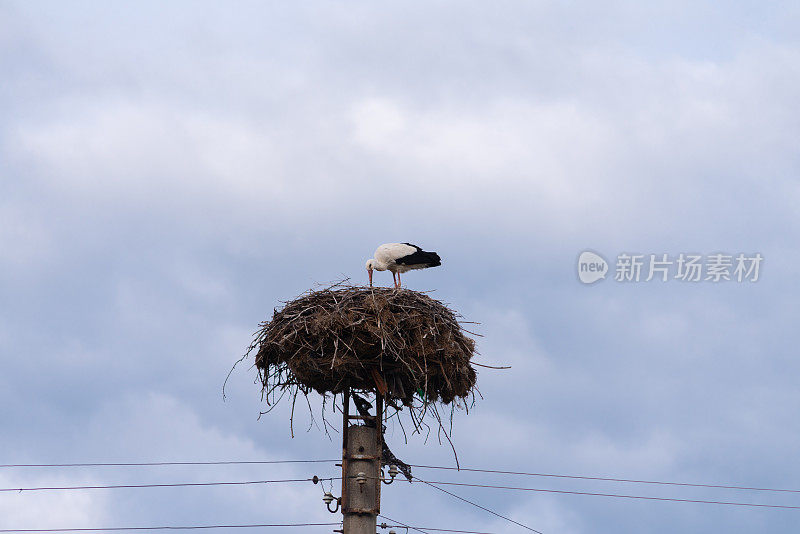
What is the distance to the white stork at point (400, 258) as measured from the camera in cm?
1436

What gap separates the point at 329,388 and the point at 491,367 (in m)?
1.89

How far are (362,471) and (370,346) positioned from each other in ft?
4.40

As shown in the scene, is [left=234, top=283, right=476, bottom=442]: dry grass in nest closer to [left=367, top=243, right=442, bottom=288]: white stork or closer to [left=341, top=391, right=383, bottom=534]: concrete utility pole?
[left=341, top=391, right=383, bottom=534]: concrete utility pole

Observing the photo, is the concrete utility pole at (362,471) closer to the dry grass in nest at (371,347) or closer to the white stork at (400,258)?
the dry grass in nest at (371,347)

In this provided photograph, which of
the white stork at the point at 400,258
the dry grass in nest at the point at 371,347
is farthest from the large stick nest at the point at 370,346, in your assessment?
the white stork at the point at 400,258

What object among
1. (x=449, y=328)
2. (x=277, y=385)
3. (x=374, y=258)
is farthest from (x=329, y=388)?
(x=374, y=258)

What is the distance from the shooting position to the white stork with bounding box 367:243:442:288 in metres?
14.4

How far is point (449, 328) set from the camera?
1078 cm

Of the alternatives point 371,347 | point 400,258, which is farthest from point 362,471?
point 400,258

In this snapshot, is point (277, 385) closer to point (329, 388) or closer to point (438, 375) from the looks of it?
point (329, 388)

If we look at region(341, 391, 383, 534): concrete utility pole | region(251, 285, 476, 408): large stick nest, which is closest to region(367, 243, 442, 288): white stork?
region(251, 285, 476, 408): large stick nest

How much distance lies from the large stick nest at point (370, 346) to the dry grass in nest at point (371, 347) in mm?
11

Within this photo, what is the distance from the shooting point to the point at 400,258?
14.4 m

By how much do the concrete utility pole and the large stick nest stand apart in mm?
386
